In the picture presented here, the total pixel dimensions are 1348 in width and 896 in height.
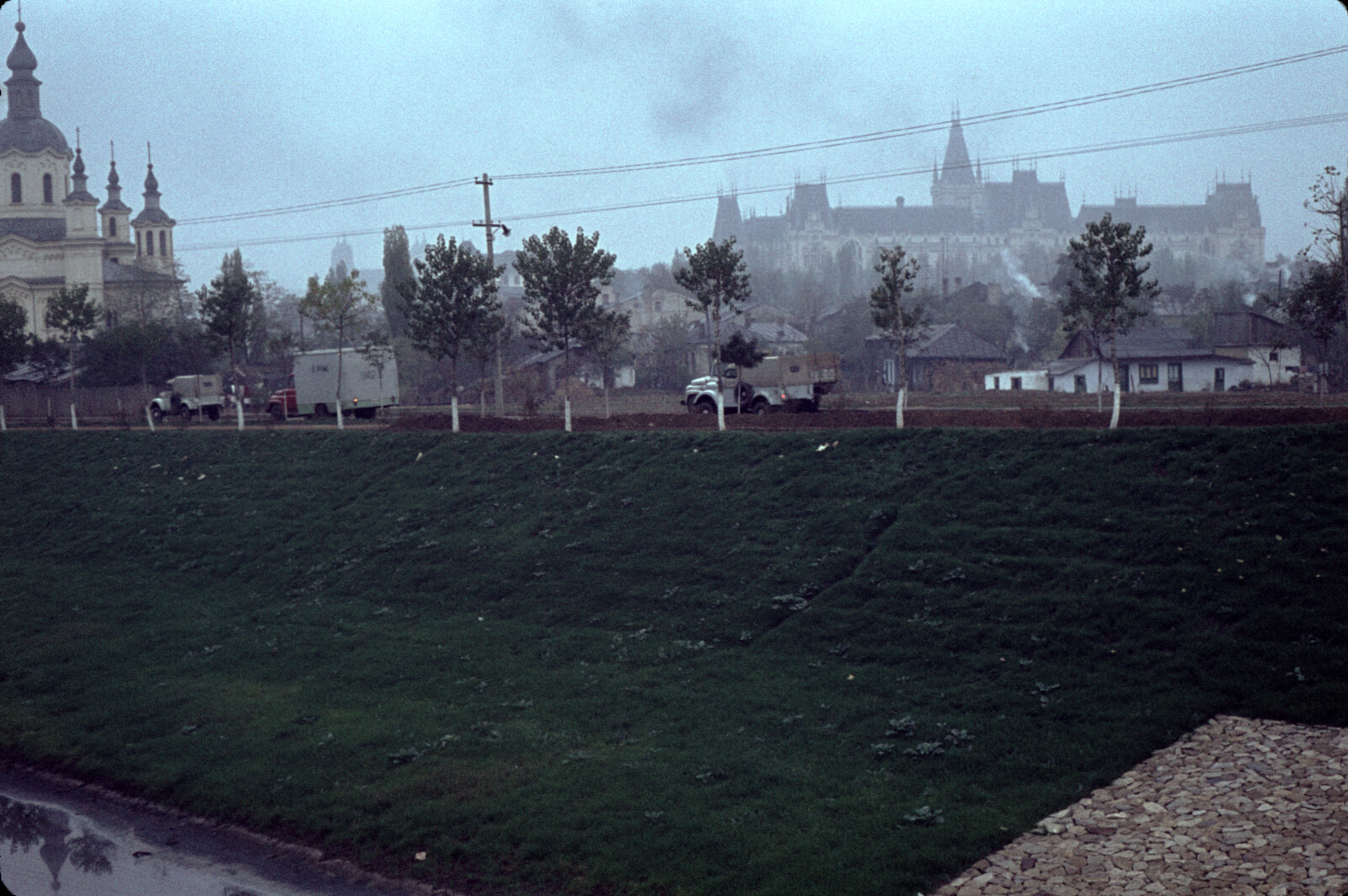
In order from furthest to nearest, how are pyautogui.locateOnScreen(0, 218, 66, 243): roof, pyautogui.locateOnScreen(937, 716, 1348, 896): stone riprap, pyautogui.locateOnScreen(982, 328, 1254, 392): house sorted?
1. pyautogui.locateOnScreen(0, 218, 66, 243): roof
2. pyautogui.locateOnScreen(982, 328, 1254, 392): house
3. pyautogui.locateOnScreen(937, 716, 1348, 896): stone riprap

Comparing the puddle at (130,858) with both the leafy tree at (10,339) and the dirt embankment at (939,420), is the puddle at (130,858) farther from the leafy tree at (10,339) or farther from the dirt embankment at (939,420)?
the leafy tree at (10,339)

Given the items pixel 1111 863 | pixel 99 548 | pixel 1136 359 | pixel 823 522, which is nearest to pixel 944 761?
pixel 1111 863

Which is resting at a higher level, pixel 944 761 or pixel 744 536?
pixel 744 536

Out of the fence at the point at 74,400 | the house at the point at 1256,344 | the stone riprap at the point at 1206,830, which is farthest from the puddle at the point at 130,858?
the house at the point at 1256,344

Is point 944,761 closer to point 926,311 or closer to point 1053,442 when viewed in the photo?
point 1053,442

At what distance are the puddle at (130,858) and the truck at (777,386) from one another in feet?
85.2

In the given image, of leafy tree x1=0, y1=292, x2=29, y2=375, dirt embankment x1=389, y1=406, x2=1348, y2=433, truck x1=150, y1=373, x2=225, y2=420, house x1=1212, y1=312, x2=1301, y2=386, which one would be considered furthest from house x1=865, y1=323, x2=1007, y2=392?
leafy tree x1=0, y1=292, x2=29, y2=375

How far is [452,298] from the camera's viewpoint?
46.0 m

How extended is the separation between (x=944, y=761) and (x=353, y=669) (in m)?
12.4

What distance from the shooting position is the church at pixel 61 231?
4158 inches

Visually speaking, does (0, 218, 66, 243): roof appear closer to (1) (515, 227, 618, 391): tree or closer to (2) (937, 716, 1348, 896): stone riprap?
(1) (515, 227, 618, 391): tree

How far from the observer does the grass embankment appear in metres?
15.1

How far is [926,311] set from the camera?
365ft

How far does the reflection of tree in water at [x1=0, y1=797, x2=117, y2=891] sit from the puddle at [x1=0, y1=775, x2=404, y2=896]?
0.04 feet
